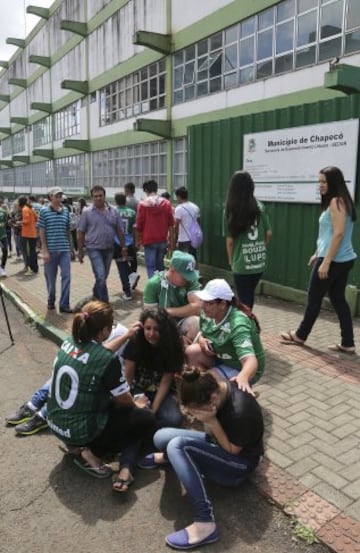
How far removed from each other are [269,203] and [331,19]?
25.0 feet

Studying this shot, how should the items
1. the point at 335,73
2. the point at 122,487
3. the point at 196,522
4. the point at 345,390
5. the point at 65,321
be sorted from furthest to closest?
1. the point at 65,321
2. the point at 335,73
3. the point at 345,390
4. the point at 122,487
5. the point at 196,522

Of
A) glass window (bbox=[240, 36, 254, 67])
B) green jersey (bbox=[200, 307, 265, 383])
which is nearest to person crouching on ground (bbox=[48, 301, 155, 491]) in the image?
green jersey (bbox=[200, 307, 265, 383])

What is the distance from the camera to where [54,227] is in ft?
22.7

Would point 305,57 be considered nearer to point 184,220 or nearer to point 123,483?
point 184,220

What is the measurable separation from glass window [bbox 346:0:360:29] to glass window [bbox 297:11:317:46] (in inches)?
42.4

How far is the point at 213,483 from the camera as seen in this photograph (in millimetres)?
2941

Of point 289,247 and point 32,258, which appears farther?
point 32,258

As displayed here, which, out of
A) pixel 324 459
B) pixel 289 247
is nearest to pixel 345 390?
pixel 324 459

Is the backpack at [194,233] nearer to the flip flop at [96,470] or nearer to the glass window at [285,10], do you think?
the flip flop at [96,470]

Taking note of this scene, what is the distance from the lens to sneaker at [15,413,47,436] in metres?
3.62

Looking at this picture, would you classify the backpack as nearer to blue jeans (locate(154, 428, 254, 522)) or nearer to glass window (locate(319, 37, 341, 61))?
blue jeans (locate(154, 428, 254, 522))

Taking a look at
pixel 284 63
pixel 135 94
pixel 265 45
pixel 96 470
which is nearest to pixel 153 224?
pixel 96 470

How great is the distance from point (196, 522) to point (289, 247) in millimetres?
4959

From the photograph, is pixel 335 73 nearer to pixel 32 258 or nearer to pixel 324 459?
pixel 324 459
